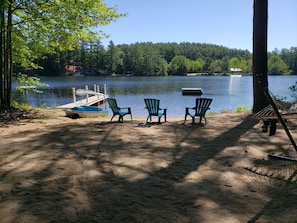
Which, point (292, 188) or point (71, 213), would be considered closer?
point (71, 213)

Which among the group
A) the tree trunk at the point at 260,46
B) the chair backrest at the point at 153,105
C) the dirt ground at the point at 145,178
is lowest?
the dirt ground at the point at 145,178

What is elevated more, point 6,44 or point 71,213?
point 6,44

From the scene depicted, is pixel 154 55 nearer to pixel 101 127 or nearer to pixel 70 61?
pixel 70 61

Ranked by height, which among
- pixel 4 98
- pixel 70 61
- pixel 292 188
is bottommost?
→ pixel 292 188

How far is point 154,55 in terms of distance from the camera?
395 feet

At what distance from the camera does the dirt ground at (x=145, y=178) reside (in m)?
2.82

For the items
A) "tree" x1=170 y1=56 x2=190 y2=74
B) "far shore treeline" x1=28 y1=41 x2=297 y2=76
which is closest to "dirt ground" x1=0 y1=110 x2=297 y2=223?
"far shore treeline" x1=28 y1=41 x2=297 y2=76

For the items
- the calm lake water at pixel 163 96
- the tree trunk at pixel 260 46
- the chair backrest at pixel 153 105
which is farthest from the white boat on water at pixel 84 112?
the tree trunk at pixel 260 46

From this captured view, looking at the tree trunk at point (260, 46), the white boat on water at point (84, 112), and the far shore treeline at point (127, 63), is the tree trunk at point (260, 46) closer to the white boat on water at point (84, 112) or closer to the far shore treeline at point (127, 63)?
the white boat on water at point (84, 112)

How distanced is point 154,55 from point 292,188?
119438 millimetres

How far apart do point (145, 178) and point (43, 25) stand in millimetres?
8593

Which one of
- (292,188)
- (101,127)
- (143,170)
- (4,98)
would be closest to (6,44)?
(4,98)

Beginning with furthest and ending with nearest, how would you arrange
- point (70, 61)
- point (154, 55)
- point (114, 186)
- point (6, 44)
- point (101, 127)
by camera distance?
point (154, 55), point (70, 61), point (6, 44), point (101, 127), point (114, 186)

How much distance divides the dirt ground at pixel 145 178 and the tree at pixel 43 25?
5122mm
